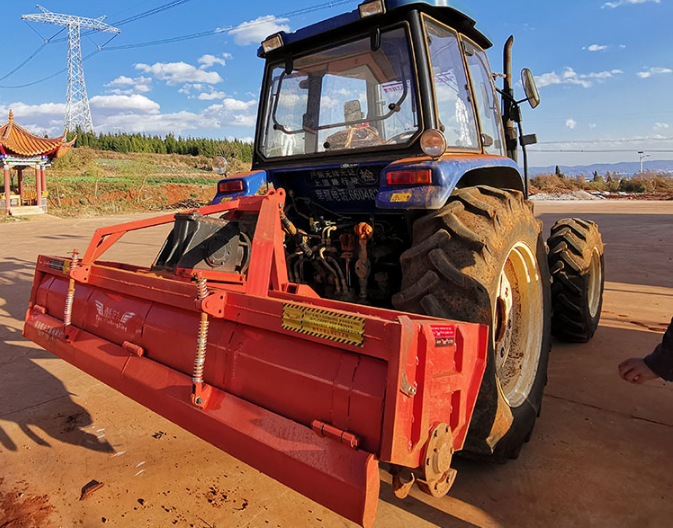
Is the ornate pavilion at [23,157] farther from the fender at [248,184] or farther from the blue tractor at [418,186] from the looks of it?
the blue tractor at [418,186]

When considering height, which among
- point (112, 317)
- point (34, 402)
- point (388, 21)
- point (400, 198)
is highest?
point (388, 21)

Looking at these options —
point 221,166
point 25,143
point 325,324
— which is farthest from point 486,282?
point 25,143

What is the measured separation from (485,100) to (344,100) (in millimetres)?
1063

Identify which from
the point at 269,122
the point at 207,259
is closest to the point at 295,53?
the point at 269,122

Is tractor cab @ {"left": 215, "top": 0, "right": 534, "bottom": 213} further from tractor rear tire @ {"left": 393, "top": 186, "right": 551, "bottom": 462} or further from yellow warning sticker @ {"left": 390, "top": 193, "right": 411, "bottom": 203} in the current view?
tractor rear tire @ {"left": 393, "top": 186, "right": 551, "bottom": 462}

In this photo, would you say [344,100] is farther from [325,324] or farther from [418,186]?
[325,324]

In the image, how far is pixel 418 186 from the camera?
2262mm

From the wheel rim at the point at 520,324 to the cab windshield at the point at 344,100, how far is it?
100 cm

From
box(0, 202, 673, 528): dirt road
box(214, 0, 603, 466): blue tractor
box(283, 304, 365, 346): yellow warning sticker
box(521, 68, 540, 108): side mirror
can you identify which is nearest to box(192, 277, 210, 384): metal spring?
box(283, 304, 365, 346): yellow warning sticker

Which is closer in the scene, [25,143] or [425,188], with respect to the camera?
[425,188]

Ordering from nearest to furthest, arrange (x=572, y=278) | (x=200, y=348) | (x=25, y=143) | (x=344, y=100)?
(x=200, y=348) < (x=344, y=100) < (x=572, y=278) < (x=25, y=143)

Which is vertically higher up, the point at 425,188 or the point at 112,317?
the point at 425,188

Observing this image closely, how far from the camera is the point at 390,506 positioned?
205 cm

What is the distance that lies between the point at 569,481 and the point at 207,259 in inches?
87.5
